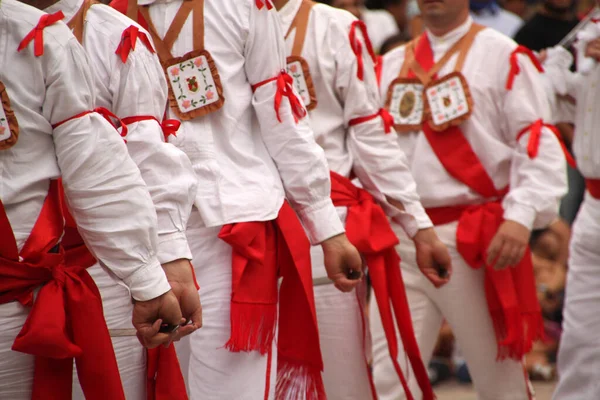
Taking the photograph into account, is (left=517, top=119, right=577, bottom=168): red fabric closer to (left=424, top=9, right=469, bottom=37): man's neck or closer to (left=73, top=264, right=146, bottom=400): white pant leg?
(left=424, top=9, right=469, bottom=37): man's neck

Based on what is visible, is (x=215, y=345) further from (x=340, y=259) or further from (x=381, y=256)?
(x=381, y=256)

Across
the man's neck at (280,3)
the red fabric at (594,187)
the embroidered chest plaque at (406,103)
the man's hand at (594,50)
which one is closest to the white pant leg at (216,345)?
the man's neck at (280,3)

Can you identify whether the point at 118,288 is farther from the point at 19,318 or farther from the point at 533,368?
the point at 533,368

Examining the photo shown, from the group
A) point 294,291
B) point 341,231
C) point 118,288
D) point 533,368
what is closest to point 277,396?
point 294,291

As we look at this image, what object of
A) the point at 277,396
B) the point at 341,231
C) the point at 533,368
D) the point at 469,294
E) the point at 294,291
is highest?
the point at 341,231

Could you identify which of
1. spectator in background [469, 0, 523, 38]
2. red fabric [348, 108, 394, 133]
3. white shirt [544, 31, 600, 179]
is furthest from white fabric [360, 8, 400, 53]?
red fabric [348, 108, 394, 133]

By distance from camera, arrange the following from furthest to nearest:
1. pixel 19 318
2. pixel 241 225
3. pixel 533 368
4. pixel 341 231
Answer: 1. pixel 533 368
2. pixel 341 231
3. pixel 241 225
4. pixel 19 318

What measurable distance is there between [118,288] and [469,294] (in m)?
1.72

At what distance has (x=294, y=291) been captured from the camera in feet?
9.48

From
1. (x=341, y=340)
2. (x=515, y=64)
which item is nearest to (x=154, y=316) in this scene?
(x=341, y=340)

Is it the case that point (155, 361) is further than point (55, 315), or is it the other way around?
point (155, 361)

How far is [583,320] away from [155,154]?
230cm

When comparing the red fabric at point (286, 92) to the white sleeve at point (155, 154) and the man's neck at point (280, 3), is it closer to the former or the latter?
the white sleeve at point (155, 154)

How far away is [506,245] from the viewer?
3713 millimetres
